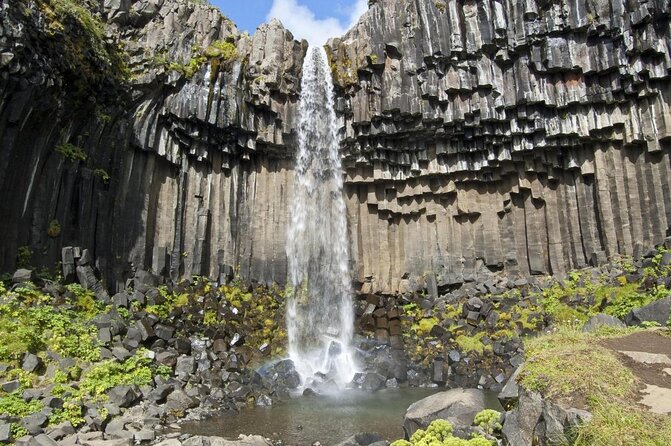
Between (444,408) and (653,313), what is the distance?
714 centimetres

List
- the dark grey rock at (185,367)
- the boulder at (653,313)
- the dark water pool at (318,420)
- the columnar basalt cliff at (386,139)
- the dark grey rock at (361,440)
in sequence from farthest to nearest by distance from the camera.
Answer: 1. the columnar basalt cliff at (386,139)
2. the dark grey rock at (185,367)
3. the boulder at (653,313)
4. the dark water pool at (318,420)
5. the dark grey rock at (361,440)

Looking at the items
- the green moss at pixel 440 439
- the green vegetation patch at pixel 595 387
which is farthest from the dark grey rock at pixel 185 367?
the green vegetation patch at pixel 595 387

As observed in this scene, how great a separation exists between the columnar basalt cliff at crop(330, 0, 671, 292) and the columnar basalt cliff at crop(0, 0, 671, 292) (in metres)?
Answer: 0.07

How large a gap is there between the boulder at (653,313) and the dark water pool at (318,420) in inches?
162

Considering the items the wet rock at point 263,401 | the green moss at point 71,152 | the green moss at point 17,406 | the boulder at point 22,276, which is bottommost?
the wet rock at point 263,401

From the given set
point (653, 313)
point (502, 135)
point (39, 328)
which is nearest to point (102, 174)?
point (39, 328)

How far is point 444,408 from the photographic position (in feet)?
29.2

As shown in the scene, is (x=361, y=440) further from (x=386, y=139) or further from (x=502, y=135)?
(x=502, y=135)

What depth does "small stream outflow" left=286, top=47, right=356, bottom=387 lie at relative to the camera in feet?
71.2

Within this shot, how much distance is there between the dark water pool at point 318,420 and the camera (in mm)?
11266

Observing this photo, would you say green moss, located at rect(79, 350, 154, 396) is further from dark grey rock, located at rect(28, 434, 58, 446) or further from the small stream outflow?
the small stream outflow

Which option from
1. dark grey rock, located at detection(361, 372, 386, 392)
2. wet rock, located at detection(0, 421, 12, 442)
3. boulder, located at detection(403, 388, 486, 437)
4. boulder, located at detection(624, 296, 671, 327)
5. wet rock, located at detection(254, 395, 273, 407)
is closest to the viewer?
boulder, located at detection(403, 388, 486, 437)

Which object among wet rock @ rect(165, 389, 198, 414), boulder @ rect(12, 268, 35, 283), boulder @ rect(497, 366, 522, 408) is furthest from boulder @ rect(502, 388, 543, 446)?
boulder @ rect(12, 268, 35, 283)

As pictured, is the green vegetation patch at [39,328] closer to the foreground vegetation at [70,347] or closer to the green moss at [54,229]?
the foreground vegetation at [70,347]
